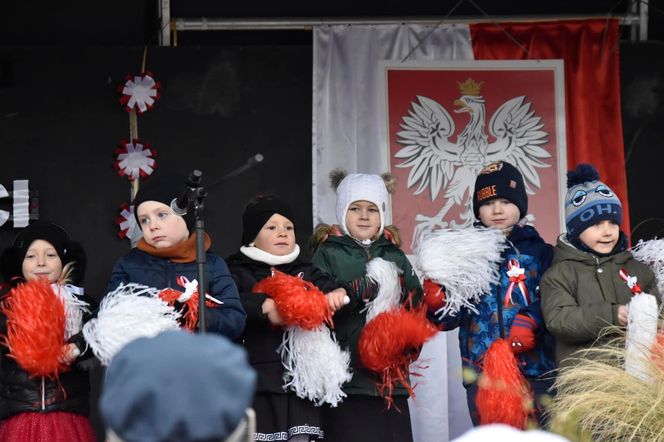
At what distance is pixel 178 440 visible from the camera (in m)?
1.63

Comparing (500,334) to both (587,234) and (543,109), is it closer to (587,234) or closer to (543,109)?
(587,234)

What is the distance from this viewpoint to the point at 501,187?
14.8 ft

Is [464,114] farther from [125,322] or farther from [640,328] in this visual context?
[125,322]

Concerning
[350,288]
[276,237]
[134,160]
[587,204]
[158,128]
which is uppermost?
[158,128]

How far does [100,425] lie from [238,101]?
1.83 meters

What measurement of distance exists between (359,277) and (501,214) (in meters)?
0.64

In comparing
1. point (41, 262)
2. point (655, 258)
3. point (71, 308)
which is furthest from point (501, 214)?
point (41, 262)

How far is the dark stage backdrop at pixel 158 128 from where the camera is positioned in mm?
5762

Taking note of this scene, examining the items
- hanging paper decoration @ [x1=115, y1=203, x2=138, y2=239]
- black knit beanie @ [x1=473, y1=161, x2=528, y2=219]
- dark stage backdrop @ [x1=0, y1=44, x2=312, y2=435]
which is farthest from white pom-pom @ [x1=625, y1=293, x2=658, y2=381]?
hanging paper decoration @ [x1=115, y1=203, x2=138, y2=239]

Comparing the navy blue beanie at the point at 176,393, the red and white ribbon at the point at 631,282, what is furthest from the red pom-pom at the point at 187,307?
the navy blue beanie at the point at 176,393

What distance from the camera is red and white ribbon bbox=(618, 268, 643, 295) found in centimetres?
421

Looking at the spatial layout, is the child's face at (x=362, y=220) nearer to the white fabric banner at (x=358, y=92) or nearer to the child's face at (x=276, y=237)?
the child's face at (x=276, y=237)

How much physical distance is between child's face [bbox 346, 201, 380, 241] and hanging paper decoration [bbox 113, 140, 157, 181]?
147 centimetres

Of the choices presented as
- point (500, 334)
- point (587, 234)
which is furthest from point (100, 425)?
point (587, 234)
